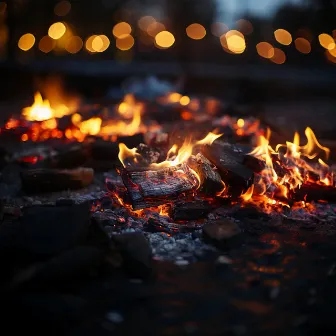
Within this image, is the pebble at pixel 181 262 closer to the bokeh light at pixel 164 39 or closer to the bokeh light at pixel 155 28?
the bokeh light at pixel 164 39

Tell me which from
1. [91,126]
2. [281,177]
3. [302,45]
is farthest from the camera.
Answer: [302,45]

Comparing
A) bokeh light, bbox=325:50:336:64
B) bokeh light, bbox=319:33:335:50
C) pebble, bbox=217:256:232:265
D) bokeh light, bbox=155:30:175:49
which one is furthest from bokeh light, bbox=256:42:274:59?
pebble, bbox=217:256:232:265

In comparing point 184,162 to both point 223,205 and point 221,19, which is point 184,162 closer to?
point 223,205

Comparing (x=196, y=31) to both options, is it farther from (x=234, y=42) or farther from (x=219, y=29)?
(x=234, y=42)

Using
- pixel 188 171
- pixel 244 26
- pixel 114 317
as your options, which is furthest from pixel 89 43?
pixel 114 317

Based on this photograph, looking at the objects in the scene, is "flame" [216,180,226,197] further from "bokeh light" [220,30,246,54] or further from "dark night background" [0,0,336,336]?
"bokeh light" [220,30,246,54]

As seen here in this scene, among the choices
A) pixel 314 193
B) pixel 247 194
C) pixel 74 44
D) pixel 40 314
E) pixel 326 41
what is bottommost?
pixel 40 314
